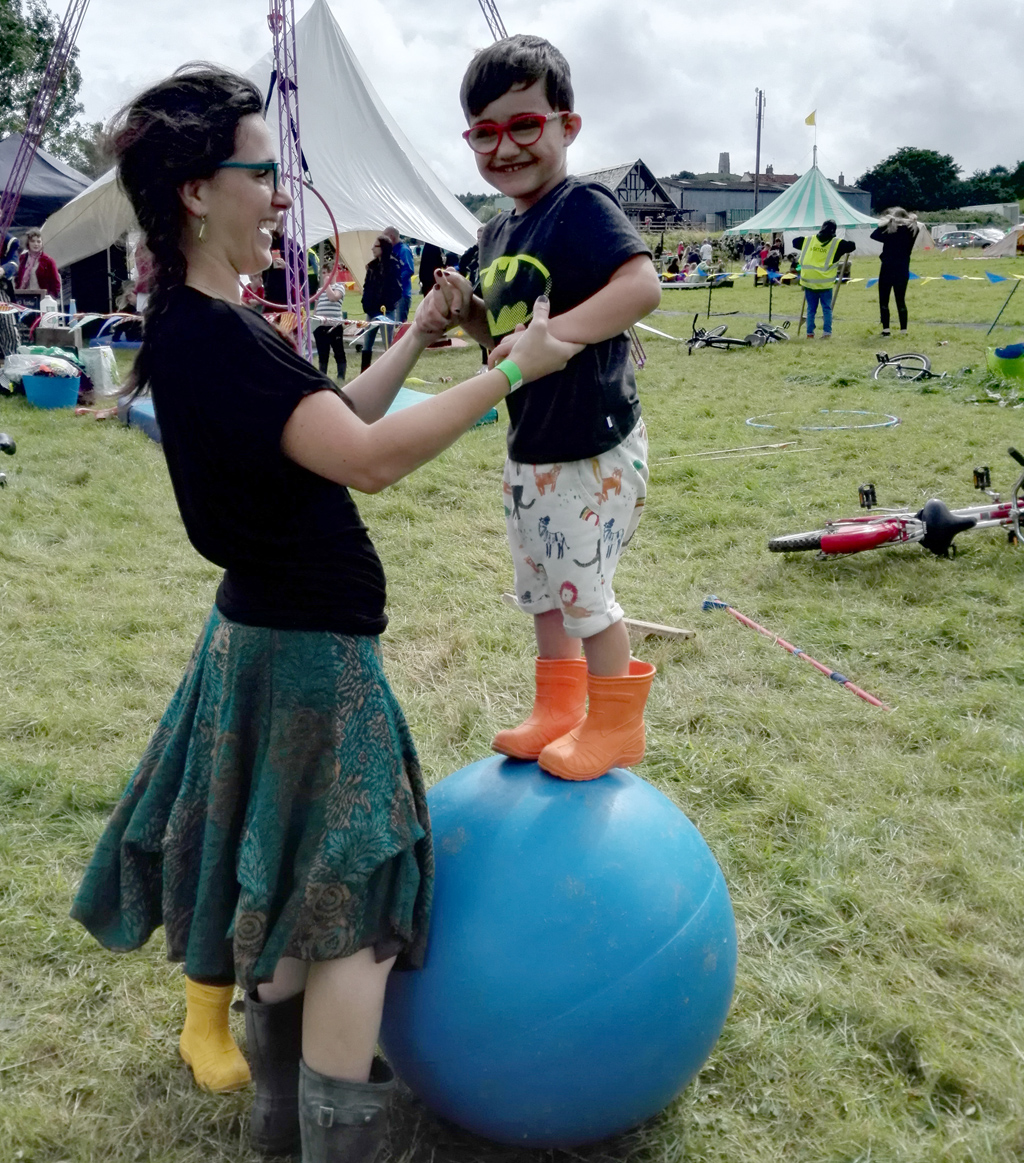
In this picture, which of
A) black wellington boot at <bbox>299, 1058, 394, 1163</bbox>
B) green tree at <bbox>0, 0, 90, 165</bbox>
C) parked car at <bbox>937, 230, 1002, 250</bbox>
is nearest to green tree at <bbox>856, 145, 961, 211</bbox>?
parked car at <bbox>937, 230, 1002, 250</bbox>

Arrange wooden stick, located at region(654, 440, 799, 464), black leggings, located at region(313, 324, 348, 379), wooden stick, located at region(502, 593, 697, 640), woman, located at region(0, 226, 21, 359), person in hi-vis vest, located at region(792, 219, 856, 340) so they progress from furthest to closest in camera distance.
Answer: person in hi-vis vest, located at region(792, 219, 856, 340)
black leggings, located at region(313, 324, 348, 379)
woman, located at region(0, 226, 21, 359)
wooden stick, located at region(654, 440, 799, 464)
wooden stick, located at region(502, 593, 697, 640)

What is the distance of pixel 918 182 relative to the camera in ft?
326

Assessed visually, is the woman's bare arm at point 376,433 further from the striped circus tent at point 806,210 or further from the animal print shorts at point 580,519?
the striped circus tent at point 806,210

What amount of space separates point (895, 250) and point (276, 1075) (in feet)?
53.9

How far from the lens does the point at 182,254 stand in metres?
1.86

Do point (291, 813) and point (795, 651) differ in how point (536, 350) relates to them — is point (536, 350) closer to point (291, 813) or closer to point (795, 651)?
point (291, 813)

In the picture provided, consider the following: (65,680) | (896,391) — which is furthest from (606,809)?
(896,391)

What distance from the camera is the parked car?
5791 cm

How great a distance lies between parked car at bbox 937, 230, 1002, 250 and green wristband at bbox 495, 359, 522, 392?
63.3 meters

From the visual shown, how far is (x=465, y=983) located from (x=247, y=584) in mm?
863

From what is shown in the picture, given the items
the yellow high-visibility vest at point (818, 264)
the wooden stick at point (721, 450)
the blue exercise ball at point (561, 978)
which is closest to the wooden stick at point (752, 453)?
the wooden stick at point (721, 450)

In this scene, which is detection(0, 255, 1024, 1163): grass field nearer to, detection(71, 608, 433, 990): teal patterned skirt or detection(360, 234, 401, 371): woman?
detection(71, 608, 433, 990): teal patterned skirt

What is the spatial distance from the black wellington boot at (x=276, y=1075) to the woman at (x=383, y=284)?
45.5 feet

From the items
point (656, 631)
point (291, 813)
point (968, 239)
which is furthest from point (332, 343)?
point (968, 239)
